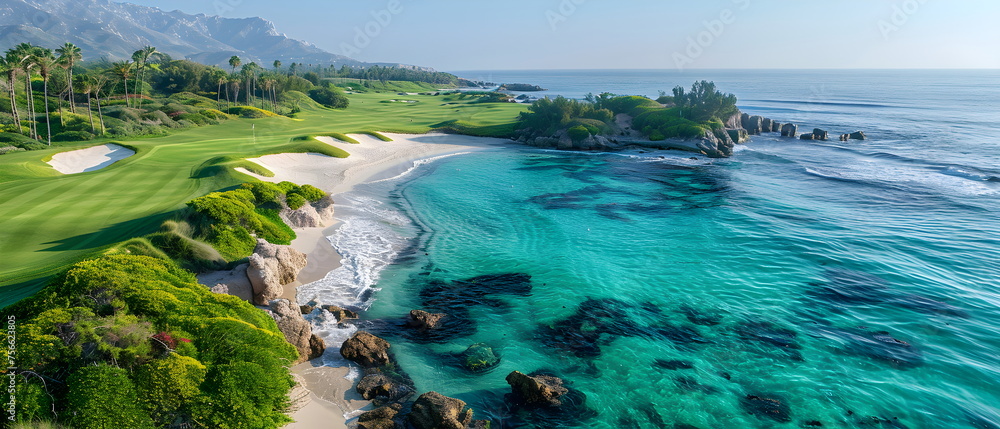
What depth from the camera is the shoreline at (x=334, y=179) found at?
12391 millimetres

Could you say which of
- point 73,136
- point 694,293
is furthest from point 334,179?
point 694,293

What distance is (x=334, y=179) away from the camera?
39.2 metres

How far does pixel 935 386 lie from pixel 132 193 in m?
35.2

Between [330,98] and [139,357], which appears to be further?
[330,98]

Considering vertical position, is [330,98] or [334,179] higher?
[330,98]

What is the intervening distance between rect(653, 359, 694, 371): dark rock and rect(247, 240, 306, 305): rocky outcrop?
14.0 m

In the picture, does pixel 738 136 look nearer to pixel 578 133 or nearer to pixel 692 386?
pixel 578 133

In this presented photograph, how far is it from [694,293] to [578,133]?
4411 cm

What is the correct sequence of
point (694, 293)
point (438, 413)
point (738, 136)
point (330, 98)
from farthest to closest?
point (330, 98)
point (738, 136)
point (694, 293)
point (438, 413)

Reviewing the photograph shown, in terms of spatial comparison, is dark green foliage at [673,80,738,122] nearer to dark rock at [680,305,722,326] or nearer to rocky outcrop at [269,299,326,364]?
dark rock at [680,305,722,326]

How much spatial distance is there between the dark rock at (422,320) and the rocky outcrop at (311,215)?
41.1ft

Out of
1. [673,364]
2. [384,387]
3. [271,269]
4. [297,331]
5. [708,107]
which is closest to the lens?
[384,387]

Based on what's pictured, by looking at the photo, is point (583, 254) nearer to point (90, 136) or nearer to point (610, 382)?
point (610, 382)

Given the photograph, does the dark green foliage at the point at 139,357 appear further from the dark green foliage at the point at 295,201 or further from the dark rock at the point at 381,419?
the dark green foliage at the point at 295,201
